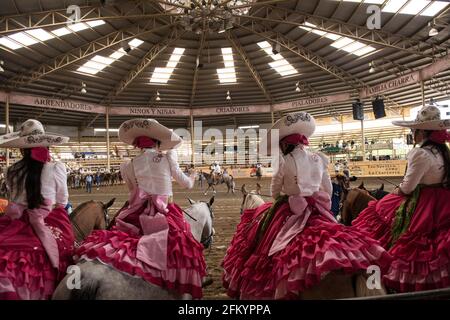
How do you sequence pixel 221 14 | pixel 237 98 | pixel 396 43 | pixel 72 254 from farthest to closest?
pixel 237 98
pixel 396 43
pixel 221 14
pixel 72 254

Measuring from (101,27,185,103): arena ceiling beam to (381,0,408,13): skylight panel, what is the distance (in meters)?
8.42

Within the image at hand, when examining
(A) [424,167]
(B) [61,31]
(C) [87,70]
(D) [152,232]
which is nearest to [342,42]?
(B) [61,31]

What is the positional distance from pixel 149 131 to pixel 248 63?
16456 mm

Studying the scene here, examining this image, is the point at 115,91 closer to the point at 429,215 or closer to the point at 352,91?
the point at 352,91

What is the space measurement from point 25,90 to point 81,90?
2.78 metres

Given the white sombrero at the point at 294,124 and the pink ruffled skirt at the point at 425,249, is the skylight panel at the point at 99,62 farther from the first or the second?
→ the pink ruffled skirt at the point at 425,249

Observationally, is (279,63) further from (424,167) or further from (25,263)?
(25,263)

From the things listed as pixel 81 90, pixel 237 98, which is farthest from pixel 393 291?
pixel 237 98

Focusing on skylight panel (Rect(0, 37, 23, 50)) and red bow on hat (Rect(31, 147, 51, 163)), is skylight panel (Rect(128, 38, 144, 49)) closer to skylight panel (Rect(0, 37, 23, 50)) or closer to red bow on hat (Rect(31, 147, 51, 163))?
skylight panel (Rect(0, 37, 23, 50))

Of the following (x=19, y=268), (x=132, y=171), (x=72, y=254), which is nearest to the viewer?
(x=19, y=268)

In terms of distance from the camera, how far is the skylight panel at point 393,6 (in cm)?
1159

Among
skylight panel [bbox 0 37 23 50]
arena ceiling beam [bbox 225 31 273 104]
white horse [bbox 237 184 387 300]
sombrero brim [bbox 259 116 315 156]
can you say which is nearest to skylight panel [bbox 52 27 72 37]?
skylight panel [bbox 0 37 23 50]

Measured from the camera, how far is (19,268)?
209 centimetres

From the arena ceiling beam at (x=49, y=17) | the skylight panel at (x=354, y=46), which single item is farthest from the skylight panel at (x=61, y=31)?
the skylight panel at (x=354, y=46)
